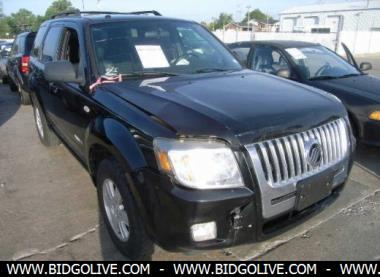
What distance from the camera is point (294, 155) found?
2311 millimetres

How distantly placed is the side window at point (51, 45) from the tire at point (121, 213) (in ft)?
6.72

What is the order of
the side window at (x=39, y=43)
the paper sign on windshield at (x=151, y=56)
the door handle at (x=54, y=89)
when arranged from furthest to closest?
1. the side window at (x=39, y=43)
2. the door handle at (x=54, y=89)
3. the paper sign on windshield at (x=151, y=56)

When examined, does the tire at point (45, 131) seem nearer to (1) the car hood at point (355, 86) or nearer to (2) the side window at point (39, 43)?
(2) the side window at point (39, 43)

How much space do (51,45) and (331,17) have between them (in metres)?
55.3

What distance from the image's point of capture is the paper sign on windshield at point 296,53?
18.5ft

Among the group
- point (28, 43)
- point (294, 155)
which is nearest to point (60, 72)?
point (294, 155)

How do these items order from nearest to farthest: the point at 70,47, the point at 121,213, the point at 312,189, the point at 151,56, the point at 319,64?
the point at 312,189
the point at 121,213
the point at 151,56
the point at 70,47
the point at 319,64

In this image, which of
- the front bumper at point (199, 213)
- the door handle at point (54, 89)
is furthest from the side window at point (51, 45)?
the front bumper at point (199, 213)

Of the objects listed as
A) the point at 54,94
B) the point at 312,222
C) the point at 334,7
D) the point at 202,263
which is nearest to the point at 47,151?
the point at 54,94

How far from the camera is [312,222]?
329 centimetres

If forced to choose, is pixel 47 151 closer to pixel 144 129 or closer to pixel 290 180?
pixel 144 129

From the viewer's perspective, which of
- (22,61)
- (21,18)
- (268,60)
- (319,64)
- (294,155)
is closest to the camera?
(294,155)

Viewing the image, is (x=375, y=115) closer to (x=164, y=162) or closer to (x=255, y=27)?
(x=164, y=162)

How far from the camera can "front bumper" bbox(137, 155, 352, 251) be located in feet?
6.86
